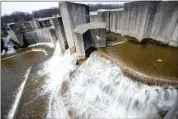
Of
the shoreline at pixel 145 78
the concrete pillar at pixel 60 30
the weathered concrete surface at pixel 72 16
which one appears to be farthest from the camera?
the concrete pillar at pixel 60 30

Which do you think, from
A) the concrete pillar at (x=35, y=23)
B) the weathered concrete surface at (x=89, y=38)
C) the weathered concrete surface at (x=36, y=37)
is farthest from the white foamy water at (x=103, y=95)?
the concrete pillar at (x=35, y=23)

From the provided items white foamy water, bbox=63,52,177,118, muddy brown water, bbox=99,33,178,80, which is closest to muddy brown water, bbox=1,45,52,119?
white foamy water, bbox=63,52,177,118

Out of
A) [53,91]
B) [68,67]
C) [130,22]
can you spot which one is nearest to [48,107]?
[53,91]

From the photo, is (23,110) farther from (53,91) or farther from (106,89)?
(106,89)

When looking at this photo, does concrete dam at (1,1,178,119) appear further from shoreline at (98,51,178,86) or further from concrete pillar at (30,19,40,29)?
concrete pillar at (30,19,40,29)

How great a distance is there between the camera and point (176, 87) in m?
3.85

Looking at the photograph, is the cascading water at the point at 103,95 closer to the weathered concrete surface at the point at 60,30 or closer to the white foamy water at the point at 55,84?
the white foamy water at the point at 55,84

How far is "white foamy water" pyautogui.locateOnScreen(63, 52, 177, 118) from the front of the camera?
155 inches

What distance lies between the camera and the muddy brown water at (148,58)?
14.6 feet

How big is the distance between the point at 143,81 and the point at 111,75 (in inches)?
54.8

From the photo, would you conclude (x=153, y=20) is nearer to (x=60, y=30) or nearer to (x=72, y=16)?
(x=72, y=16)

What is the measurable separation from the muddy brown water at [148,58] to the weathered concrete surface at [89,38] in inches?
23.6

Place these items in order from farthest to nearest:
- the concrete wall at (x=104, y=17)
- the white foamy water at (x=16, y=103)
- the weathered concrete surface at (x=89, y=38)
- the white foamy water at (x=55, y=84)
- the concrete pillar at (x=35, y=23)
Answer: the concrete pillar at (x=35, y=23)
the concrete wall at (x=104, y=17)
the weathered concrete surface at (x=89, y=38)
the white foamy water at (x=16, y=103)
the white foamy water at (x=55, y=84)

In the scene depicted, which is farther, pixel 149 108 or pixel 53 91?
pixel 53 91
